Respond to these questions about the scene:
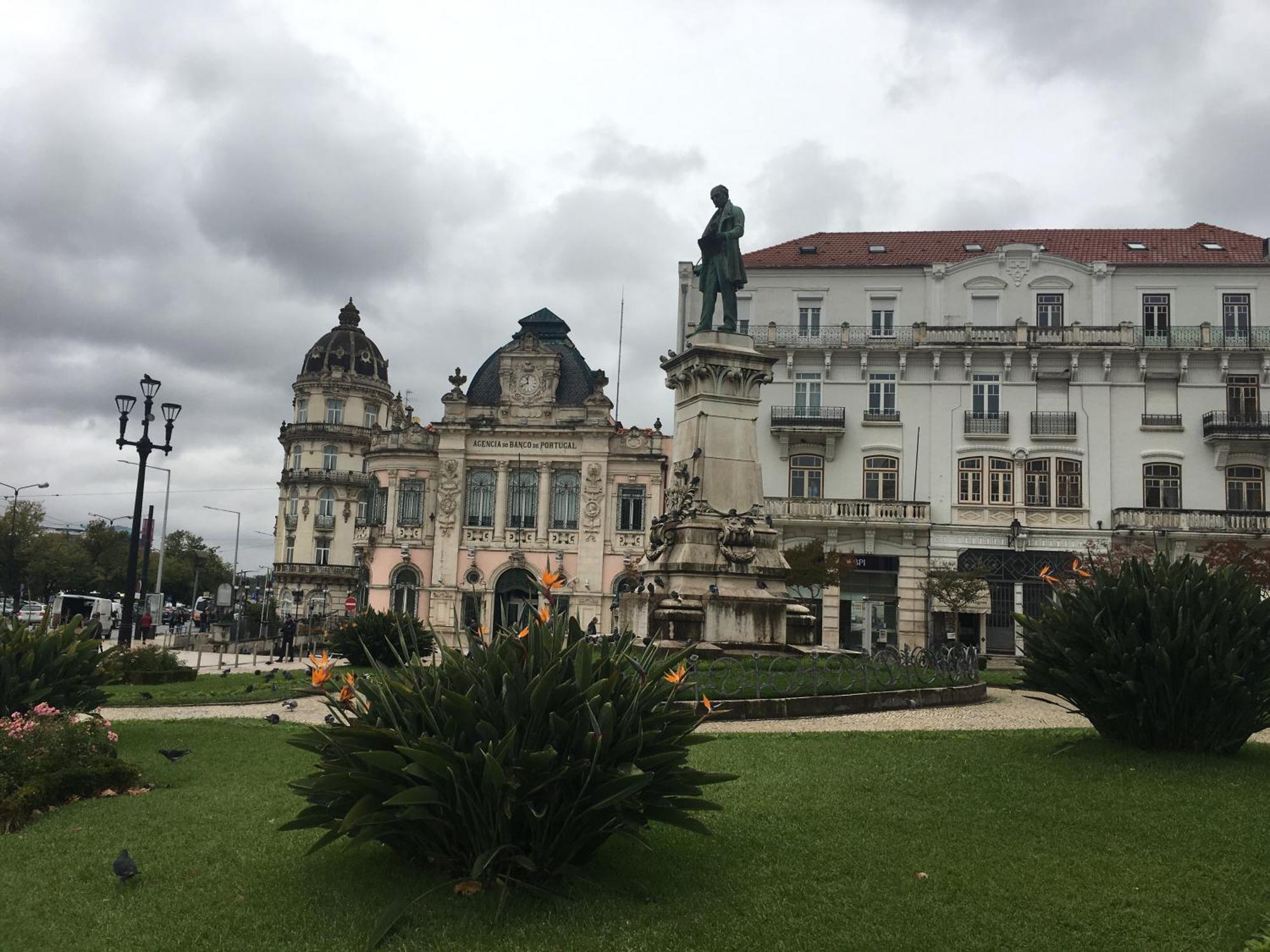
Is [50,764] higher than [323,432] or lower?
lower

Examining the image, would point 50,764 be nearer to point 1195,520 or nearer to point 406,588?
point 1195,520

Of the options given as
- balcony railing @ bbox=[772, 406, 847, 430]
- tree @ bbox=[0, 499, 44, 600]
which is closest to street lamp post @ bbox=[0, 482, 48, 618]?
tree @ bbox=[0, 499, 44, 600]

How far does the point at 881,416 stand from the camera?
4150 cm

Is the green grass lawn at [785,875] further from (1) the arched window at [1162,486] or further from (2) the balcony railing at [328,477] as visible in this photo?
(2) the balcony railing at [328,477]

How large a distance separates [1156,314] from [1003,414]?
7.10 metres

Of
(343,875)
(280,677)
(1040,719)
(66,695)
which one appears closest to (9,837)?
(343,875)

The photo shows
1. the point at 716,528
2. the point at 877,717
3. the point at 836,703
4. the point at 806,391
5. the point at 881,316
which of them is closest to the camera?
the point at 877,717

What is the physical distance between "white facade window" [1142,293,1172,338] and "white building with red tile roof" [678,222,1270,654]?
0.24 feet

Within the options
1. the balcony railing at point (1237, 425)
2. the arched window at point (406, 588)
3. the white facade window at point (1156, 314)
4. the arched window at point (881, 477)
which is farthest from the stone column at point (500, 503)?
the balcony railing at point (1237, 425)

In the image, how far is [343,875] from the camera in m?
6.23

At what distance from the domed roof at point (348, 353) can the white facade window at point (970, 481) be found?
43475 mm

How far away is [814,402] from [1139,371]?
39.3ft

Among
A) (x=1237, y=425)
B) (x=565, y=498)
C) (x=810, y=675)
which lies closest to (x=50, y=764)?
(x=810, y=675)

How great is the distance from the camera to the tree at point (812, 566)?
116 ft
